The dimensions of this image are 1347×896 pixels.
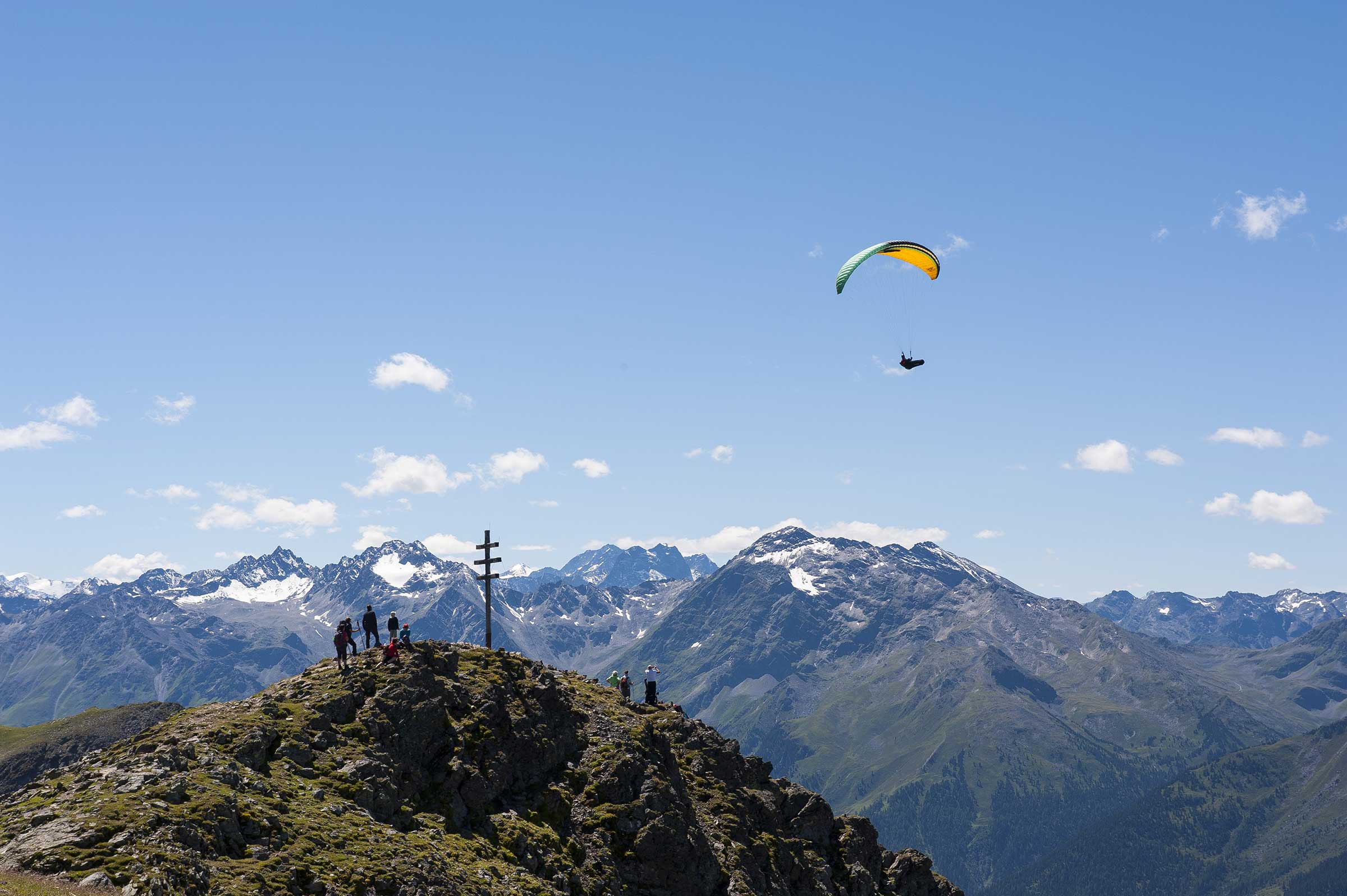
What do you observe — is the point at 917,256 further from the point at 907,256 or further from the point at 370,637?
the point at 370,637

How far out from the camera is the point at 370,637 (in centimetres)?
7050

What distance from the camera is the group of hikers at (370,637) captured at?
66.0 metres

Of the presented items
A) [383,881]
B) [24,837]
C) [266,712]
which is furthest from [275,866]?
[266,712]

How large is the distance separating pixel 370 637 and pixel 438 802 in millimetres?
13603

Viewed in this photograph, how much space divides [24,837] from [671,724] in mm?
48515

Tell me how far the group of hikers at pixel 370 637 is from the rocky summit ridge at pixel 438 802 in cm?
105

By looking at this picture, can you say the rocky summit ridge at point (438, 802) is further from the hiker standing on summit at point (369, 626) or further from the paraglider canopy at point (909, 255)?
the paraglider canopy at point (909, 255)

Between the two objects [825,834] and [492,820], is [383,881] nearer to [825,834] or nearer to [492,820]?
[492,820]

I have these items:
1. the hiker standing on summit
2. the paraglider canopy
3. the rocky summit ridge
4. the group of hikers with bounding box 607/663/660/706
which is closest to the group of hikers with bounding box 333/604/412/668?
the hiker standing on summit

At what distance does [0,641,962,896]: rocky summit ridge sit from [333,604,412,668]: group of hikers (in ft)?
3.46

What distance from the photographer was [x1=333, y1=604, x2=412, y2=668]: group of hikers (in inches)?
2598

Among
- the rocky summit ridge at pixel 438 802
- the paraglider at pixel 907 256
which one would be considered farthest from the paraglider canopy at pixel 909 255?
the rocky summit ridge at pixel 438 802

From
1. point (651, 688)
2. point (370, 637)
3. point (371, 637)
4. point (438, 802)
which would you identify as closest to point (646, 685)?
point (651, 688)

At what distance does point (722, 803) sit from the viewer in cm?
7800
